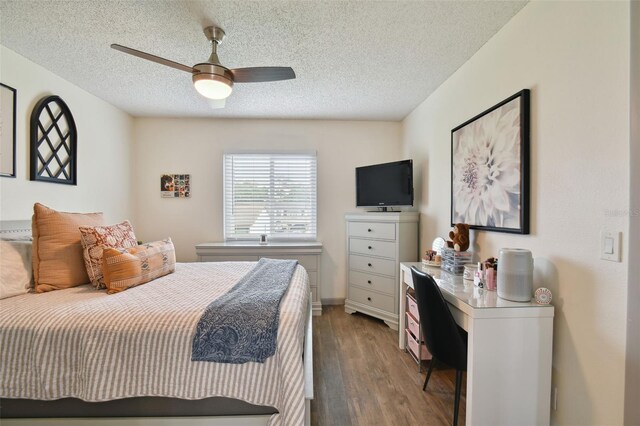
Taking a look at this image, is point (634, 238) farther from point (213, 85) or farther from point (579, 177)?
point (213, 85)

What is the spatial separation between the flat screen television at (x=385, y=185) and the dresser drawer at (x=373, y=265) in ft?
2.10

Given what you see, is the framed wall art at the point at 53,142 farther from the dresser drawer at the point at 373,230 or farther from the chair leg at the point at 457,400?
the chair leg at the point at 457,400

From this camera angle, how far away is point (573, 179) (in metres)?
1.34

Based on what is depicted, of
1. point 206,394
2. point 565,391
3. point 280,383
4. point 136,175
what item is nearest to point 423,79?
point 565,391

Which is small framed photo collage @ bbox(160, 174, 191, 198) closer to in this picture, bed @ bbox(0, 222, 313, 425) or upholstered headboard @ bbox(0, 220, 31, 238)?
upholstered headboard @ bbox(0, 220, 31, 238)

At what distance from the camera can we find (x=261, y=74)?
5.98ft

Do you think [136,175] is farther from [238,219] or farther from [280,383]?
[280,383]

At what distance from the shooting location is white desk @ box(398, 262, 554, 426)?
1369 millimetres

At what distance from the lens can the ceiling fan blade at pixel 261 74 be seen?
176 centimetres

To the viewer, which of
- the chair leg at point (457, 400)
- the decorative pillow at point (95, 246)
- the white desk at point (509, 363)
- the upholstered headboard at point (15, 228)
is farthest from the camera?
the upholstered headboard at point (15, 228)

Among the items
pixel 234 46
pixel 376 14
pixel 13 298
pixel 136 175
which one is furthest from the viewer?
pixel 136 175

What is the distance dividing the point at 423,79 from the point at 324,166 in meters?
1.59

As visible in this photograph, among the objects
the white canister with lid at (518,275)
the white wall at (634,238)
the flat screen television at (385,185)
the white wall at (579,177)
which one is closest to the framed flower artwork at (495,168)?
the white wall at (579,177)

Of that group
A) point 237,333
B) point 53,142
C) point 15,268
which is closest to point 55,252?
point 15,268
